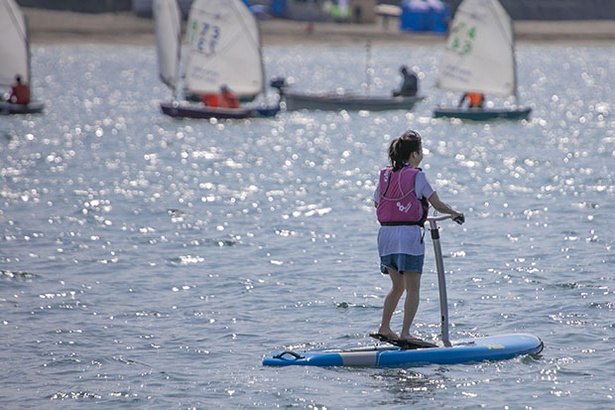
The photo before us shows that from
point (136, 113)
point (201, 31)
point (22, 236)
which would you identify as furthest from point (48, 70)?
point (22, 236)

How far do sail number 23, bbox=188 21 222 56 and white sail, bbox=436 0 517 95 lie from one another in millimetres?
8601

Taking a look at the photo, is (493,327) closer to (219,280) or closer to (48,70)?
(219,280)

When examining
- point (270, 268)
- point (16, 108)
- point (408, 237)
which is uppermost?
point (408, 237)

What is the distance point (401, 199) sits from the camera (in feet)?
42.5

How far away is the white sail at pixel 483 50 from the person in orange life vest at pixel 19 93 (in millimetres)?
15735

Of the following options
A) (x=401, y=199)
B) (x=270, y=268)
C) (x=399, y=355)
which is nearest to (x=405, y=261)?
(x=401, y=199)

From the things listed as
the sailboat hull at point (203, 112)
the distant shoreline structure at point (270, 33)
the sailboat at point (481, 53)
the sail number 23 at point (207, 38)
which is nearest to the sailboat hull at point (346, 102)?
the sailboat at point (481, 53)

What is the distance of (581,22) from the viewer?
423 ft

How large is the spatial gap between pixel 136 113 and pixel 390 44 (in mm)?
61158

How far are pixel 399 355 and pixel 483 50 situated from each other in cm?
3382

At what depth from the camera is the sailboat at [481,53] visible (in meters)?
45.9

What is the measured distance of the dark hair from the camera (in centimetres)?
1290

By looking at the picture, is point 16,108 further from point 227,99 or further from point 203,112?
point 227,99

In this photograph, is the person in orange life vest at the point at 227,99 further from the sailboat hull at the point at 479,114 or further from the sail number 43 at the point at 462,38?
the sail number 43 at the point at 462,38
